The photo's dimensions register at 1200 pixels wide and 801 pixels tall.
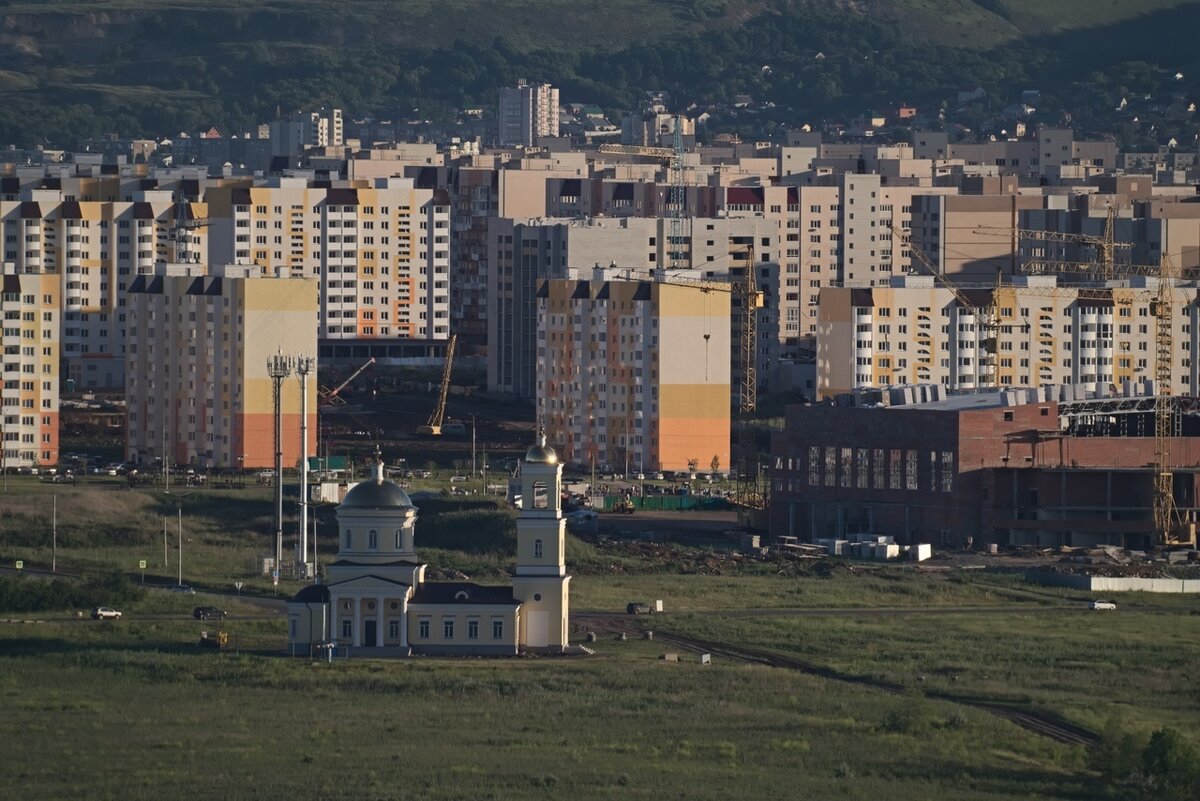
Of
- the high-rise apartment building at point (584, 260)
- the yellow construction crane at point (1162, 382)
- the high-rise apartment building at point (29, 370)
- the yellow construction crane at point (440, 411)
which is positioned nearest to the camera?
the yellow construction crane at point (1162, 382)

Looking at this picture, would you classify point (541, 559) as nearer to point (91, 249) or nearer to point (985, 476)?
point (985, 476)

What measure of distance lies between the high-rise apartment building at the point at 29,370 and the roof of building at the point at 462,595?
48869 millimetres

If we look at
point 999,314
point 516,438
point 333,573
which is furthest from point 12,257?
point 333,573

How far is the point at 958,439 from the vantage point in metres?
110

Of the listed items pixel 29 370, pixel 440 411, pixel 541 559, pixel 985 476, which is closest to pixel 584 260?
pixel 440 411

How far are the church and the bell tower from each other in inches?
0.9

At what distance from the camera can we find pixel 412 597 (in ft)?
270

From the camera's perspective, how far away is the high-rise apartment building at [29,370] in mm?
129625

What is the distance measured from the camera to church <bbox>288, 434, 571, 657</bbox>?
81.3 metres

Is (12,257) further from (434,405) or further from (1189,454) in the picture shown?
(1189,454)

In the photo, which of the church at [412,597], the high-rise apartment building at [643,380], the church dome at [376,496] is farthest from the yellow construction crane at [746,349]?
the church dome at [376,496]

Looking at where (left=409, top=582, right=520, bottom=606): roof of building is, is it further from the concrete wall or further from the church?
the concrete wall

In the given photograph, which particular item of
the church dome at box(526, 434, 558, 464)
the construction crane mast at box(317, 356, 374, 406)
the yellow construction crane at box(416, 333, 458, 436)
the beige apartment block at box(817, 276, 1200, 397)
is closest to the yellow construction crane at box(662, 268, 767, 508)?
the beige apartment block at box(817, 276, 1200, 397)

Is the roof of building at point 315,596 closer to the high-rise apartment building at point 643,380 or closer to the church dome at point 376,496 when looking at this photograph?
the church dome at point 376,496
